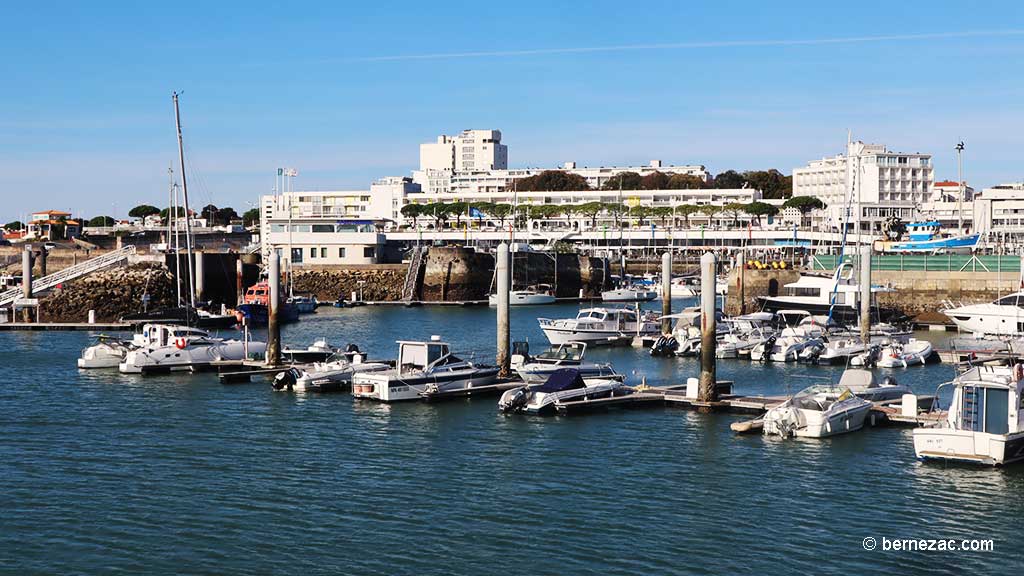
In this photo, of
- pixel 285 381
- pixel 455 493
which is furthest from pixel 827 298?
pixel 455 493

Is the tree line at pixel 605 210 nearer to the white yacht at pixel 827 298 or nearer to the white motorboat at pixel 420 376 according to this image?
the white yacht at pixel 827 298

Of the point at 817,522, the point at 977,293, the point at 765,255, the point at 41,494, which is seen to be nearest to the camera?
the point at 817,522

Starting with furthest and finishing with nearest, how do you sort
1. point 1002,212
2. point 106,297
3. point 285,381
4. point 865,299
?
point 1002,212
point 106,297
point 865,299
point 285,381

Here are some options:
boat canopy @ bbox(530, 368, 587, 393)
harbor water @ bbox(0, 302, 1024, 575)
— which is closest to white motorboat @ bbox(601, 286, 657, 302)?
harbor water @ bbox(0, 302, 1024, 575)

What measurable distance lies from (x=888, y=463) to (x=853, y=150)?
555 feet

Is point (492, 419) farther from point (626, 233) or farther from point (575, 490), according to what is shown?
point (626, 233)

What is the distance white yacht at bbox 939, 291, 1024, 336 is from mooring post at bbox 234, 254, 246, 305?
50.9 m

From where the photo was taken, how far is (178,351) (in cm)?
5203

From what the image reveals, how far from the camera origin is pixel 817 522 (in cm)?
2673

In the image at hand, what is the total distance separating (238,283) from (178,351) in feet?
131

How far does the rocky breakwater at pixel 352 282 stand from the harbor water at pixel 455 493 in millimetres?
64929

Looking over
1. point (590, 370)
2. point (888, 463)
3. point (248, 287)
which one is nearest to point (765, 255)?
point (248, 287)

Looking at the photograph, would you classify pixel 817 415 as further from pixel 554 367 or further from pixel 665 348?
pixel 665 348

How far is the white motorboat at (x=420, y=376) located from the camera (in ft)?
140
